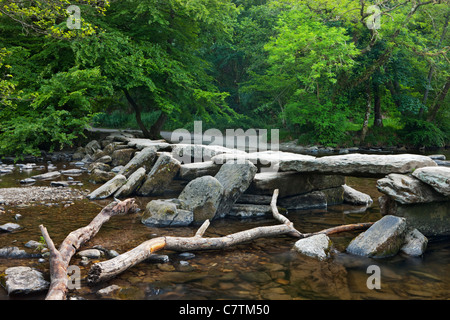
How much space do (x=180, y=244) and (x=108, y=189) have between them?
379 cm

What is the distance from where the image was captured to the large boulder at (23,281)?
11.5 feet

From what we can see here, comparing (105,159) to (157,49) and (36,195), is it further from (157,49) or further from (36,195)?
(157,49)

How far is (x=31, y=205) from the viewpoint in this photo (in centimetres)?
684

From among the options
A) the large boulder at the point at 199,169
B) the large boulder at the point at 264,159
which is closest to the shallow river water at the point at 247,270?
the large boulder at the point at 264,159

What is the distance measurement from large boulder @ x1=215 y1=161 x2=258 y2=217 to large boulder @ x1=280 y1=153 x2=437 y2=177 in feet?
2.77

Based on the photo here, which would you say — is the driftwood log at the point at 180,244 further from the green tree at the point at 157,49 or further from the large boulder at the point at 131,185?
the green tree at the point at 157,49

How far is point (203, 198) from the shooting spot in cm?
630

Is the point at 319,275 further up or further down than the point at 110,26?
further down

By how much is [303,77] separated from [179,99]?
23.8 ft

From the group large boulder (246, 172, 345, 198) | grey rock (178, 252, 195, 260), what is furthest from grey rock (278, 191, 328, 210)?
grey rock (178, 252, 195, 260)

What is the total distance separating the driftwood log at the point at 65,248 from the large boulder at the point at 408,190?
4.45 metres

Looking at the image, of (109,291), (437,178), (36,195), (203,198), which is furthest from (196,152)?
(109,291)
